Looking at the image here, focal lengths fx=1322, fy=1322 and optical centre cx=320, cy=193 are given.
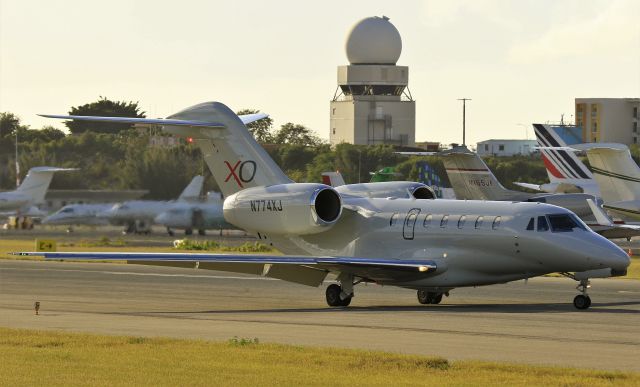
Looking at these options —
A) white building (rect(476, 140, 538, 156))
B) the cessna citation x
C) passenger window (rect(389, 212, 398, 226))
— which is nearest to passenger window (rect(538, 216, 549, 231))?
the cessna citation x

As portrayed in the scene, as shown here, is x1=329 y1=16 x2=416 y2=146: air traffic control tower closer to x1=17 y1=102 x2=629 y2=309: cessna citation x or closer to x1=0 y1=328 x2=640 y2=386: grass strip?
x1=17 y1=102 x2=629 y2=309: cessna citation x

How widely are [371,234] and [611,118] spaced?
122m

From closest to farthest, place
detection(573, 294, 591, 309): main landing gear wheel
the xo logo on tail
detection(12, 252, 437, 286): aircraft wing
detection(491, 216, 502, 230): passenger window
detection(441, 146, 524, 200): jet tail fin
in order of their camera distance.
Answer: detection(573, 294, 591, 309): main landing gear wheel → detection(12, 252, 437, 286): aircraft wing → detection(491, 216, 502, 230): passenger window → the xo logo on tail → detection(441, 146, 524, 200): jet tail fin

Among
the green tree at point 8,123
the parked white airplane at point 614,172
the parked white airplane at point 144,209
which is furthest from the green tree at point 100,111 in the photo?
the parked white airplane at point 614,172

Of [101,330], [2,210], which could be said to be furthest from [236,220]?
[2,210]

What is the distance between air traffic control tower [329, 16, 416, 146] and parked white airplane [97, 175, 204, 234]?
4527 cm

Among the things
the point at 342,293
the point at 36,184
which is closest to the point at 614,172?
the point at 342,293

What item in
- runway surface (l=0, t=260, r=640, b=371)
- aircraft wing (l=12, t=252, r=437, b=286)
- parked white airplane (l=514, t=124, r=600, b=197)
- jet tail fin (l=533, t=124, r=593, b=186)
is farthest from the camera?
jet tail fin (l=533, t=124, r=593, b=186)

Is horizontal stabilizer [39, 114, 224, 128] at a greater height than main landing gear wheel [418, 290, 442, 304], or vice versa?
horizontal stabilizer [39, 114, 224, 128]

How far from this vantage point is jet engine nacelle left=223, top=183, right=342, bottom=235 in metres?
34.0

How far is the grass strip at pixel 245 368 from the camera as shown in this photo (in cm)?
1861

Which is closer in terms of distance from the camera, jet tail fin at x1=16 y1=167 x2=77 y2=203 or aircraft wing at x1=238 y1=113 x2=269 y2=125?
aircraft wing at x1=238 y1=113 x2=269 y2=125

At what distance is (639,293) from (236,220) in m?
12.2

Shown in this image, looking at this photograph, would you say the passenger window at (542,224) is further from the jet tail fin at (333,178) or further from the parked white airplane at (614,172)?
the jet tail fin at (333,178)
